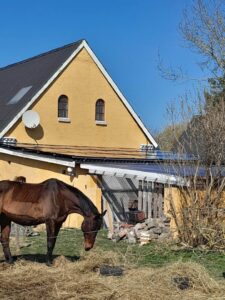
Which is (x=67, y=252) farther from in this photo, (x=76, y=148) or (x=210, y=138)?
(x=76, y=148)

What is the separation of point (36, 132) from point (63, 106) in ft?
6.98

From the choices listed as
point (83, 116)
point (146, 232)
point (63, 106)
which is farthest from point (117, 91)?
point (146, 232)

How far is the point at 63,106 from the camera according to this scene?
25.8 metres

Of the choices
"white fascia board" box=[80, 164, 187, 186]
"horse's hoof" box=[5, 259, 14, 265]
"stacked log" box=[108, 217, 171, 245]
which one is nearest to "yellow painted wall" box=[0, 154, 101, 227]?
"white fascia board" box=[80, 164, 187, 186]

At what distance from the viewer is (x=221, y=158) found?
14875mm

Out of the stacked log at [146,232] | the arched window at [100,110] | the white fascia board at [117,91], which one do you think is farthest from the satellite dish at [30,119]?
the stacked log at [146,232]

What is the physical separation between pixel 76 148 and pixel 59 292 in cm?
1789

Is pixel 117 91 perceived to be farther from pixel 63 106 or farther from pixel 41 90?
pixel 41 90

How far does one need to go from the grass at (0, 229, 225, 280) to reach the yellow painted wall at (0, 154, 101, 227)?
4274 millimetres

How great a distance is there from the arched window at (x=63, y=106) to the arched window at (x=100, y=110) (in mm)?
1739

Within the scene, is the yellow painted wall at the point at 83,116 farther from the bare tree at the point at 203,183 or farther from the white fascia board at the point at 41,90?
the bare tree at the point at 203,183

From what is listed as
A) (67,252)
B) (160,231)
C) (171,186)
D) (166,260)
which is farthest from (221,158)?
(67,252)

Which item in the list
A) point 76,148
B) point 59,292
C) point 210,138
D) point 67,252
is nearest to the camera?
point 59,292

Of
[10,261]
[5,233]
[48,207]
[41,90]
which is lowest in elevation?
[10,261]
